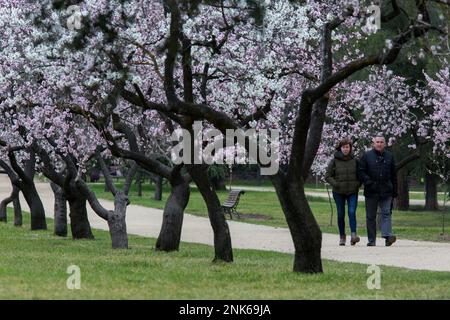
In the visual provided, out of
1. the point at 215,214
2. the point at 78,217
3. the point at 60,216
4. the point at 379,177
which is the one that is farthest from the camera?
the point at 60,216

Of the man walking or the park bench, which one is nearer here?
the man walking

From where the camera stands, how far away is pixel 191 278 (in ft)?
39.5

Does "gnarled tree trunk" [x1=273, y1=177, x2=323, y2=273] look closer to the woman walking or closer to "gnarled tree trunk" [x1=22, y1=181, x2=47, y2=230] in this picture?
the woman walking

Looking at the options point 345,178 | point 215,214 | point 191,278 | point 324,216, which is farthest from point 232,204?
point 191,278

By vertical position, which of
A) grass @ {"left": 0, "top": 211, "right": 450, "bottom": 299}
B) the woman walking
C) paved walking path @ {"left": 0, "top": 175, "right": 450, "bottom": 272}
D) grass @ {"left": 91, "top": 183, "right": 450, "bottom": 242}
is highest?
the woman walking

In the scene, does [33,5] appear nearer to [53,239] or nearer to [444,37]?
[53,239]

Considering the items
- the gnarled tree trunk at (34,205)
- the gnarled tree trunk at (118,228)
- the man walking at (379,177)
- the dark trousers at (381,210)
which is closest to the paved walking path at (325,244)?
the dark trousers at (381,210)

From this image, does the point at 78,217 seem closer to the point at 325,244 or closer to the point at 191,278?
the point at 325,244

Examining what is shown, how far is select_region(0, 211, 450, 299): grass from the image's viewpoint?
10.3 m

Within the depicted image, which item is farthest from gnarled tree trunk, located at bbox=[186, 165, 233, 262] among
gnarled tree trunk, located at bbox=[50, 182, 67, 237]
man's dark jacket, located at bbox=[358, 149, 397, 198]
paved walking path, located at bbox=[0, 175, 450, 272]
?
gnarled tree trunk, located at bbox=[50, 182, 67, 237]

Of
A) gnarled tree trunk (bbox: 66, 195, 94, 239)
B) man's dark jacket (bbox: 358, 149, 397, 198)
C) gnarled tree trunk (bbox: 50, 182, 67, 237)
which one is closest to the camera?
man's dark jacket (bbox: 358, 149, 397, 198)

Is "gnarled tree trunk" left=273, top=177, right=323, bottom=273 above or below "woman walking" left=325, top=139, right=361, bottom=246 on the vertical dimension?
below

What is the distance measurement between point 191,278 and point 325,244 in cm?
781

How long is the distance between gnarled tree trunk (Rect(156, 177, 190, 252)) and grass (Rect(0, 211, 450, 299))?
2.39 feet
